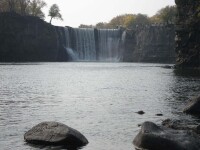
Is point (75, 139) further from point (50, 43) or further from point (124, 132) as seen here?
point (50, 43)

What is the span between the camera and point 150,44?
590 feet

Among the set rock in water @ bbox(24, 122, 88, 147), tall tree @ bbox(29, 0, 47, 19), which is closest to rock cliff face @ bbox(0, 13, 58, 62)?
tall tree @ bbox(29, 0, 47, 19)

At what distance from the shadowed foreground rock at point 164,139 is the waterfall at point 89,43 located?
147460mm

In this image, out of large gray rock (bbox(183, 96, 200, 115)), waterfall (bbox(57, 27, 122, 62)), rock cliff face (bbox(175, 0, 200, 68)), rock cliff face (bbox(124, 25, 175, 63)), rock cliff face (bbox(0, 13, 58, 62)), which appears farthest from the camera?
rock cliff face (bbox(124, 25, 175, 63))

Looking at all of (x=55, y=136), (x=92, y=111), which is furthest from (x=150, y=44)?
(x=55, y=136)

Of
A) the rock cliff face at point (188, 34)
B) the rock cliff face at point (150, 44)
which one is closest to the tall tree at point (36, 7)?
the rock cliff face at point (150, 44)

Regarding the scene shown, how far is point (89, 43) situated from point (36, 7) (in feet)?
109

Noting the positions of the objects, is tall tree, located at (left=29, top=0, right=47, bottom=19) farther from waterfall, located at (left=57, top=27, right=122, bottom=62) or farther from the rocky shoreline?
the rocky shoreline

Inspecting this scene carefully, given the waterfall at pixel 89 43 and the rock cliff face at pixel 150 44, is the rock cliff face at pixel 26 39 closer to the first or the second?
the waterfall at pixel 89 43

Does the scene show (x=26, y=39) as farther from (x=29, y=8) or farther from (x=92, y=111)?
(x=92, y=111)

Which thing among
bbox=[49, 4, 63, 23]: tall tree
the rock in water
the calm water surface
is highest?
bbox=[49, 4, 63, 23]: tall tree

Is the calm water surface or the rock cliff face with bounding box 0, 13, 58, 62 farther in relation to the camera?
the rock cliff face with bounding box 0, 13, 58, 62

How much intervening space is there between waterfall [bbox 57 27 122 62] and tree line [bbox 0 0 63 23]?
21.1 meters

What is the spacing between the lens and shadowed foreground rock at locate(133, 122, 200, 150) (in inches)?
885
